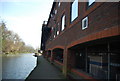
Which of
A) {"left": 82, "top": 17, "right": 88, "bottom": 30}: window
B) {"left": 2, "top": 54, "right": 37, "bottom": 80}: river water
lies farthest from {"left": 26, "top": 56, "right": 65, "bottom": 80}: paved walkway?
{"left": 82, "top": 17, "right": 88, "bottom": 30}: window

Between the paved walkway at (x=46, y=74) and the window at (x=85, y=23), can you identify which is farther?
the paved walkway at (x=46, y=74)

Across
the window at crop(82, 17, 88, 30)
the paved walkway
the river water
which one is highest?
the window at crop(82, 17, 88, 30)

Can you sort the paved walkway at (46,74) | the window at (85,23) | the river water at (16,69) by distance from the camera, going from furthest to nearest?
1. the river water at (16,69)
2. the paved walkway at (46,74)
3. the window at (85,23)

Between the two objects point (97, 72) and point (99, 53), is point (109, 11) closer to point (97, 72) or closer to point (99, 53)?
point (99, 53)

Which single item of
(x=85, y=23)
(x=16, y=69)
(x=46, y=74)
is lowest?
(x=16, y=69)

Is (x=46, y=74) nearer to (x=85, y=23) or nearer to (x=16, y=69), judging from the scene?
(x=85, y=23)

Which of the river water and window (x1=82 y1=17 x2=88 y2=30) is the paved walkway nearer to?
the river water

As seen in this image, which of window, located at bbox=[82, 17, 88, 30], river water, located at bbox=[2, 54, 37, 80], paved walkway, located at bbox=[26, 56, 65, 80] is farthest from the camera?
river water, located at bbox=[2, 54, 37, 80]

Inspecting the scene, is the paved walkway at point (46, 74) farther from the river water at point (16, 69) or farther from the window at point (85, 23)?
the window at point (85, 23)

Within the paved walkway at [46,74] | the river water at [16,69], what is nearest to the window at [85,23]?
the paved walkway at [46,74]

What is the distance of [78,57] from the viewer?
10242 mm

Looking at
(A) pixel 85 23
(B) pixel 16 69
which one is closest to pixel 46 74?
(A) pixel 85 23

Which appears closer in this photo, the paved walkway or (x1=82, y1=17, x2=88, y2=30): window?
(x1=82, y1=17, x2=88, y2=30): window

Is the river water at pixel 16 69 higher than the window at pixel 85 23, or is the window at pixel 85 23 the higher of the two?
the window at pixel 85 23
